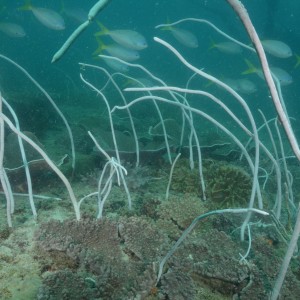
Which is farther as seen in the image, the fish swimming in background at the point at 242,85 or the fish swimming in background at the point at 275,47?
the fish swimming in background at the point at 242,85

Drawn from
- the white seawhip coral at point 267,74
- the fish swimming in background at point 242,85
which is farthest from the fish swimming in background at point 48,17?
the white seawhip coral at point 267,74

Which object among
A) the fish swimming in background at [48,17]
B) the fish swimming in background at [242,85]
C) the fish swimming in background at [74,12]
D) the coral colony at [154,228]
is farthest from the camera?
the fish swimming in background at [74,12]

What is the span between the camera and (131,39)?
10.4m

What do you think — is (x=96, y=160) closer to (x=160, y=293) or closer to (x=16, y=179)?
Result: (x=16, y=179)

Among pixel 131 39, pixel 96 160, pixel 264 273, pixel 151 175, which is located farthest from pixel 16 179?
pixel 131 39

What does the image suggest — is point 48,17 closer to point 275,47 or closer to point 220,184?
point 275,47

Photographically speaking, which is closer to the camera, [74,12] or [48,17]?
[48,17]

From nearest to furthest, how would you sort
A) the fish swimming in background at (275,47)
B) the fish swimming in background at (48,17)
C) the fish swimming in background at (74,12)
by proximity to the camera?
1. the fish swimming in background at (48,17)
2. the fish swimming in background at (275,47)
3. the fish swimming in background at (74,12)

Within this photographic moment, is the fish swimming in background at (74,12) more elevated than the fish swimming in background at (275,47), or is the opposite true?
the fish swimming in background at (275,47)

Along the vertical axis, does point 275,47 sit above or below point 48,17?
above

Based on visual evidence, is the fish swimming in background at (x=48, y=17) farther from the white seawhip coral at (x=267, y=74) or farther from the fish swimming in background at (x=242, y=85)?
the white seawhip coral at (x=267, y=74)

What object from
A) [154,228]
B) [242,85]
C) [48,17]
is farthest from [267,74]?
[242,85]

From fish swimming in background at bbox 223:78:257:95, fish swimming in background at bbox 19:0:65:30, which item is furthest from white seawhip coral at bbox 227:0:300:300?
fish swimming in background at bbox 223:78:257:95

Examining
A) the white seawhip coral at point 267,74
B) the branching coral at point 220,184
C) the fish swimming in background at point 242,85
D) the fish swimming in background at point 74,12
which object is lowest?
the fish swimming in background at point 242,85
